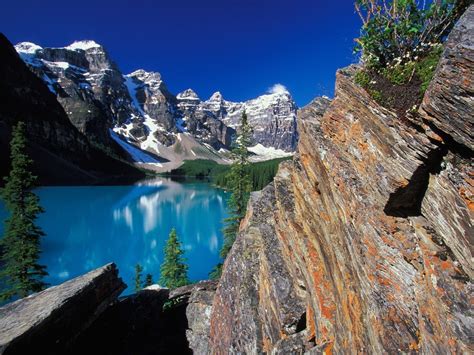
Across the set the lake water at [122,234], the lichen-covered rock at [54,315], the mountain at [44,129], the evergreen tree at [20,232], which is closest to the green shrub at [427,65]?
the lichen-covered rock at [54,315]

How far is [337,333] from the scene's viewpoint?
6051mm

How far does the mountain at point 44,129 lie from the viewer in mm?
124438

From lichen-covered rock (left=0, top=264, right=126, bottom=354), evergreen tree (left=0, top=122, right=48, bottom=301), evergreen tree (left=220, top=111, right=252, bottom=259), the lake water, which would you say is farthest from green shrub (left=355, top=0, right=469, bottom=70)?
the lake water

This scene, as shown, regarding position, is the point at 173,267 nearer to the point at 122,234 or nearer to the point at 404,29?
the point at 404,29

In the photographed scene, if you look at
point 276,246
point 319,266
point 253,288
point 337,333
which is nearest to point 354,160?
point 319,266

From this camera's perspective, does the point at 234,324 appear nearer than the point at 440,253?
No

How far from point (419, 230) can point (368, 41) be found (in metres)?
3.99

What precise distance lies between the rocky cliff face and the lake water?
89.4 feet

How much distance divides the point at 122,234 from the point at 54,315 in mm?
45550

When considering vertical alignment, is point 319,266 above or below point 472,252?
below

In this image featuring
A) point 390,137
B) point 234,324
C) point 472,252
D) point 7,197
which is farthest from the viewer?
point 7,197

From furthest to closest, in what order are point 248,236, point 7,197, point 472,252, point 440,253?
point 7,197 < point 248,236 < point 440,253 < point 472,252

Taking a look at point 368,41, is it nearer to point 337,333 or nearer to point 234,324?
point 337,333

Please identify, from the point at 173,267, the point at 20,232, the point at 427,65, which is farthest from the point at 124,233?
the point at 427,65
